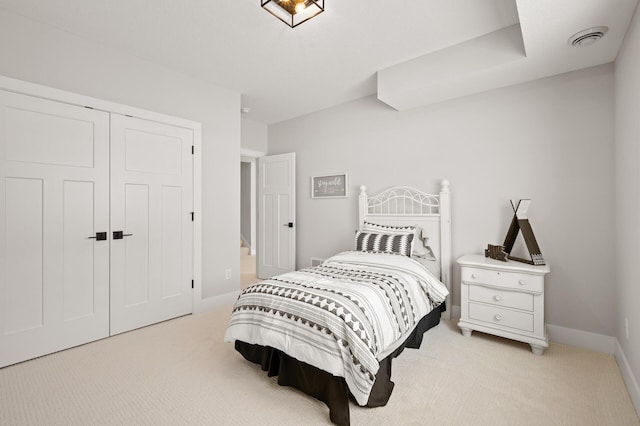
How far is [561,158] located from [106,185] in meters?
4.09

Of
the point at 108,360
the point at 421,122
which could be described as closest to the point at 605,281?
the point at 421,122

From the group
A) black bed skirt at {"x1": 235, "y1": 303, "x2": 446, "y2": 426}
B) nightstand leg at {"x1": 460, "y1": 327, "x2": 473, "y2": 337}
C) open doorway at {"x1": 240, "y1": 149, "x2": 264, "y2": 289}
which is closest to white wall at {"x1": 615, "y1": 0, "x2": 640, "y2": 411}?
nightstand leg at {"x1": 460, "y1": 327, "x2": 473, "y2": 337}

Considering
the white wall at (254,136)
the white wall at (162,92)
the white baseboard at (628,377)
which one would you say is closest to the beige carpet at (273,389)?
the white baseboard at (628,377)

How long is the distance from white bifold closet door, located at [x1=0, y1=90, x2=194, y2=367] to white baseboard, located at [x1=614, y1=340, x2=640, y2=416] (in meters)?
3.68

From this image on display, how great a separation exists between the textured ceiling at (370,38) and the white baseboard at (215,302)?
257cm

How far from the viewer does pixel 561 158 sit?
2.60 m

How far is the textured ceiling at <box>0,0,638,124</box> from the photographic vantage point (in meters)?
2.12

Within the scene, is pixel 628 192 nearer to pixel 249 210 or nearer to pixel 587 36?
→ pixel 587 36

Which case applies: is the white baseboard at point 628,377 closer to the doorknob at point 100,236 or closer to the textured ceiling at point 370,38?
the textured ceiling at point 370,38

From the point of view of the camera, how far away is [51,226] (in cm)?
241

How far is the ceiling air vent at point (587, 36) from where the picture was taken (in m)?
1.95

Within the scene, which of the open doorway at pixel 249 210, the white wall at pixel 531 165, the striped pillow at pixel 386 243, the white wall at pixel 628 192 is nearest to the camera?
the white wall at pixel 628 192

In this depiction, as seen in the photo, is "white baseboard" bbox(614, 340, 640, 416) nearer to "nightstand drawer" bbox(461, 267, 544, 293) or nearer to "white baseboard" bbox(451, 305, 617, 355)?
"white baseboard" bbox(451, 305, 617, 355)

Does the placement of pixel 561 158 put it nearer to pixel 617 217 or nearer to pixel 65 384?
pixel 617 217
